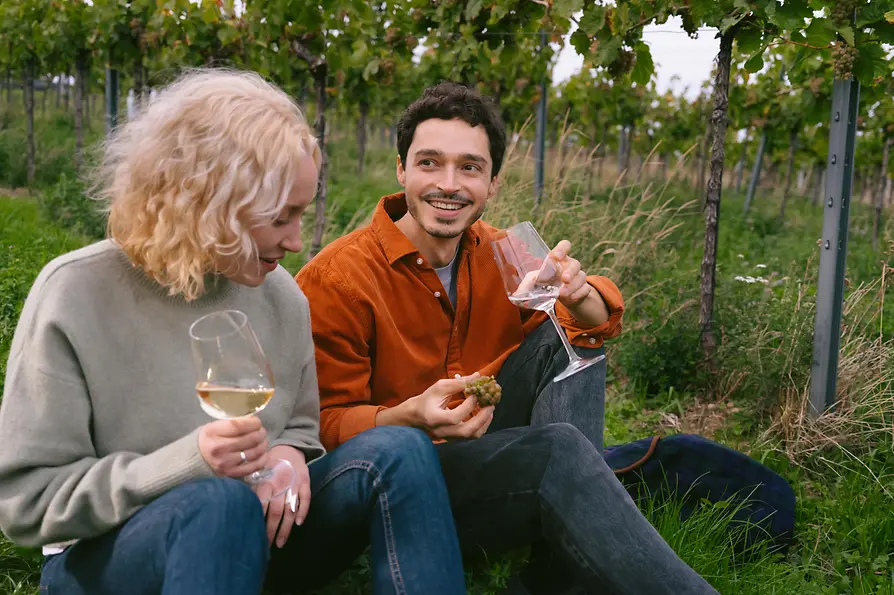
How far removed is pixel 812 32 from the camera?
10.9 feet

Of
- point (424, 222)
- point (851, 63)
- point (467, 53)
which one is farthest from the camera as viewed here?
point (467, 53)

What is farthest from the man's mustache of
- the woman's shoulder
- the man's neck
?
the woman's shoulder

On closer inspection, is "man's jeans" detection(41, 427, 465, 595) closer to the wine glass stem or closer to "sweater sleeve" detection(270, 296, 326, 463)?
"sweater sleeve" detection(270, 296, 326, 463)

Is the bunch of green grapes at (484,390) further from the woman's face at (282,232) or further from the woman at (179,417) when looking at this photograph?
the woman's face at (282,232)

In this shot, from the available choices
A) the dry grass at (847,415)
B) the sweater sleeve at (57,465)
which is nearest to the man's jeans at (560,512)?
the sweater sleeve at (57,465)

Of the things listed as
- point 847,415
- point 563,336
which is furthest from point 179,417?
point 847,415

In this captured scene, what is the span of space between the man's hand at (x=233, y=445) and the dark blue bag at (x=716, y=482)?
1.59m

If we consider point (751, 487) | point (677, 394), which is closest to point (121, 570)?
point (751, 487)

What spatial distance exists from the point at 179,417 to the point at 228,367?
39 centimetres

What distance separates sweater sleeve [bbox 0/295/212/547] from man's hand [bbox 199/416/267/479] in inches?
1.1

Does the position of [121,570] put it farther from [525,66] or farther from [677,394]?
[525,66]

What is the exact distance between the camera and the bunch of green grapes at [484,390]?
6.65 feet

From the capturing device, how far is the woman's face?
174 centimetres

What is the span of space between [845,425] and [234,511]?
280 cm
